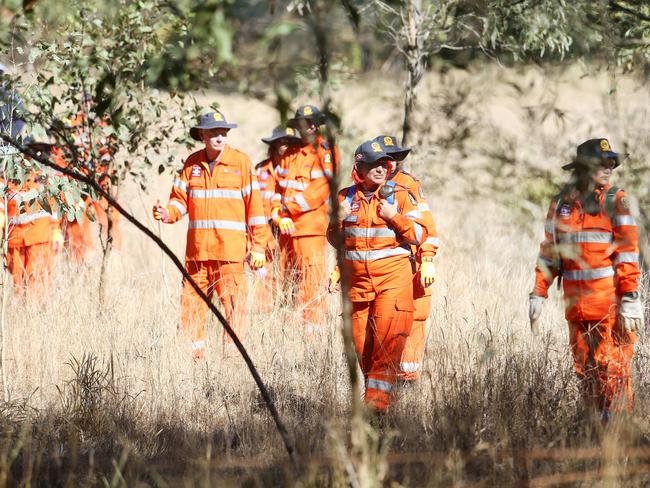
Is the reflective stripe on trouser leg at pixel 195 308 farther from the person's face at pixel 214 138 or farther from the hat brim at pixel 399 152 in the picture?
the hat brim at pixel 399 152

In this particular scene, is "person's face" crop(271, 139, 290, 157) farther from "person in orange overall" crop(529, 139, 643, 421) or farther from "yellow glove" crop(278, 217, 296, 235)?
"person in orange overall" crop(529, 139, 643, 421)

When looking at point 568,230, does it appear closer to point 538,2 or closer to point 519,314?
point 538,2

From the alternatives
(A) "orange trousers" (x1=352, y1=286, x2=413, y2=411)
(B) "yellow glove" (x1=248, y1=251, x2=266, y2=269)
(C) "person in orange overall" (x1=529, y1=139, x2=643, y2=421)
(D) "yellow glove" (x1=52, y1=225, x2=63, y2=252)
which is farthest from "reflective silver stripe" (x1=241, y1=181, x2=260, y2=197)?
(C) "person in orange overall" (x1=529, y1=139, x2=643, y2=421)

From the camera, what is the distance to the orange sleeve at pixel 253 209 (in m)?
7.77

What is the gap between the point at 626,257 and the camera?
5422 mm

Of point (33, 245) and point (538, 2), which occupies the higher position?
point (538, 2)

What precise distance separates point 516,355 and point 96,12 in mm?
4422

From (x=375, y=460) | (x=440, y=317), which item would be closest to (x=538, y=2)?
(x=440, y=317)

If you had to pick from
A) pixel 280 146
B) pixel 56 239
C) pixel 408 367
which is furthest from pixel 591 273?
pixel 56 239

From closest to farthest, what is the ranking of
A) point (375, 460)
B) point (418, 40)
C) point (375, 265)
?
point (375, 460) < point (375, 265) < point (418, 40)

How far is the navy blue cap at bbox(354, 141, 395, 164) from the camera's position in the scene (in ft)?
19.5

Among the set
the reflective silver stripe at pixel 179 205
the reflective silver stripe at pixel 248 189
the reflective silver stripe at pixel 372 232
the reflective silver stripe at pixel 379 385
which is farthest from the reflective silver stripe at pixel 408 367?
the reflective silver stripe at pixel 179 205

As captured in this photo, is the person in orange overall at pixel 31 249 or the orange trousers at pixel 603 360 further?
the person in orange overall at pixel 31 249

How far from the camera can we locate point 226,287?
765 centimetres
